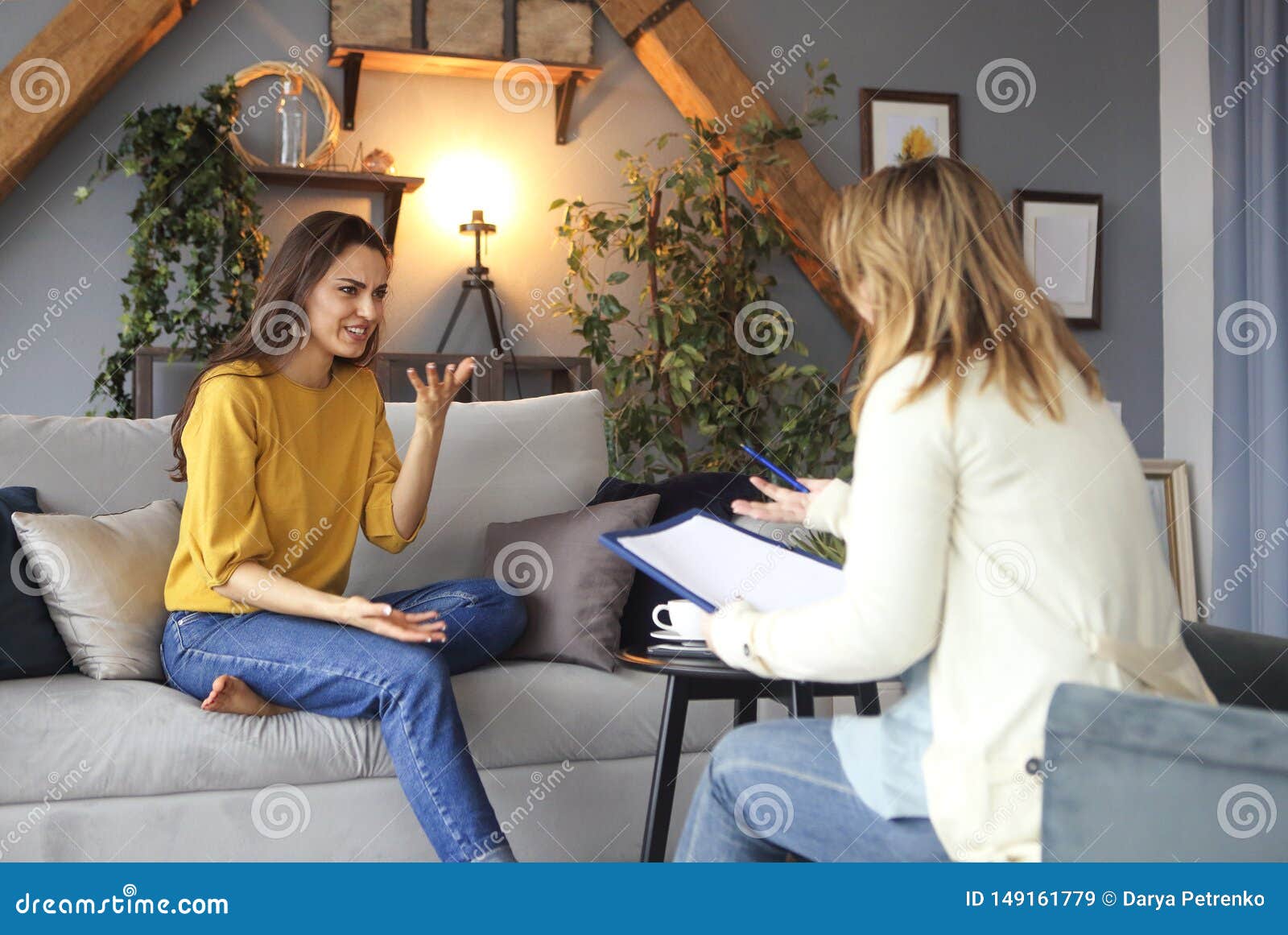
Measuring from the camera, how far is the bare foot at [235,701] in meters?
1.82

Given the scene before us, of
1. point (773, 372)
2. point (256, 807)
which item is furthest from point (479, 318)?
point (256, 807)

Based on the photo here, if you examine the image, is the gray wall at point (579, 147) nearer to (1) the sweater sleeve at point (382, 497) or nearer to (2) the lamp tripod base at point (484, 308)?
(2) the lamp tripod base at point (484, 308)

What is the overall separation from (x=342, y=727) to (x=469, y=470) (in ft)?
2.34

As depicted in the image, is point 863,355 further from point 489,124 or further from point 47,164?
point 47,164

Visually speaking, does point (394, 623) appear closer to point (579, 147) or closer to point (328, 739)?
point (328, 739)

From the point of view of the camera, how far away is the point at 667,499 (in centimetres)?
240

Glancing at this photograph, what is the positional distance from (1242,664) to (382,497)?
1.44m

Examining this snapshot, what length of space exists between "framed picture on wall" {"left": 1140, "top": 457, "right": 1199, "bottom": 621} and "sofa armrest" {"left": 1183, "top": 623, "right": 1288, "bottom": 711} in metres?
2.65

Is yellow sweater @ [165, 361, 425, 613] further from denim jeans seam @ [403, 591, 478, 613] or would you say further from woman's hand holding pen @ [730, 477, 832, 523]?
woman's hand holding pen @ [730, 477, 832, 523]

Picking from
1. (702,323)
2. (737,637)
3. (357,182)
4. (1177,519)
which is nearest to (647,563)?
(737,637)

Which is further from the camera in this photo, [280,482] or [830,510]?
Answer: [280,482]

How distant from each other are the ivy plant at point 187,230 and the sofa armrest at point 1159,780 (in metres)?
2.81

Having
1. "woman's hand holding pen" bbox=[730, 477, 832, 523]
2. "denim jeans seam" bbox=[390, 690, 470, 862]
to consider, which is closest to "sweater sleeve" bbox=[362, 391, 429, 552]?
"denim jeans seam" bbox=[390, 690, 470, 862]

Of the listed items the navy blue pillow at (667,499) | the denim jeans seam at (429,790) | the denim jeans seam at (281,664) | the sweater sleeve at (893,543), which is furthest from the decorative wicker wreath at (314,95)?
the sweater sleeve at (893,543)
